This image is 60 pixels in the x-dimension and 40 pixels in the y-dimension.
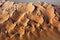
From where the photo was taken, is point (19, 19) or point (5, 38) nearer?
point (5, 38)

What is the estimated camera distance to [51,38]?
4.65 feet

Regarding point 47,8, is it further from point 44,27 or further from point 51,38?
point 51,38

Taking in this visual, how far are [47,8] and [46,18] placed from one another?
173mm

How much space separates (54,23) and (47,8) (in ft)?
0.85

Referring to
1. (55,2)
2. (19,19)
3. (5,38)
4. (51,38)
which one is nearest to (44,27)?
(51,38)

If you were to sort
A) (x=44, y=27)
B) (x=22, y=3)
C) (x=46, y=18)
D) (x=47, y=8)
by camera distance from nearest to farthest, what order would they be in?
(x=44, y=27) → (x=46, y=18) → (x=47, y=8) → (x=22, y=3)

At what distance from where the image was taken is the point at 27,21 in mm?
1604

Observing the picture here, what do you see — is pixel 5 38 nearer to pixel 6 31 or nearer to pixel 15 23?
pixel 6 31

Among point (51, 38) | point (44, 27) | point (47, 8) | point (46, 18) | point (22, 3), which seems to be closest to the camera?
point (51, 38)

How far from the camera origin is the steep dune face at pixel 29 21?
1.45 meters

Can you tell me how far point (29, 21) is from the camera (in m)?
1.61

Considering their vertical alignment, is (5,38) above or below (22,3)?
below

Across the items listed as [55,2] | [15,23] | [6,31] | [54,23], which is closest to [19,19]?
[15,23]

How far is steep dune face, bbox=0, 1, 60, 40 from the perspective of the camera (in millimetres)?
1452
